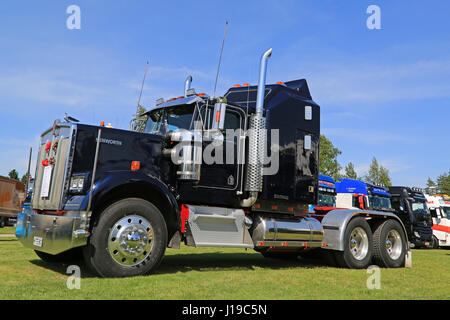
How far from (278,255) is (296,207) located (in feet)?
7.56

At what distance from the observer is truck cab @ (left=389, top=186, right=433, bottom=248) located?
19625mm

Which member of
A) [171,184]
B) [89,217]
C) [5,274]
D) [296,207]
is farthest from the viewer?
[296,207]

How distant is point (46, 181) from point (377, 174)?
192 feet

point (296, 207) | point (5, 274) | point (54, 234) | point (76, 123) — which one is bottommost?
point (5, 274)

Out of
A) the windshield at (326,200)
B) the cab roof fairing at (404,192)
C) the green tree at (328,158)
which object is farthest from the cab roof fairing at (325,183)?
the green tree at (328,158)

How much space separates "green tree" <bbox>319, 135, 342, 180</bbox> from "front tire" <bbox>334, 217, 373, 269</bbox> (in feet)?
95.2

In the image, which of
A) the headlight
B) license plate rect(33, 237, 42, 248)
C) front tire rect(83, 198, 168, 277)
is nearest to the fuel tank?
front tire rect(83, 198, 168, 277)

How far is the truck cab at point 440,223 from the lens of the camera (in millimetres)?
22781

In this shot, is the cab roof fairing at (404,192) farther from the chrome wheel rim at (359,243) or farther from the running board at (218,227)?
the running board at (218,227)

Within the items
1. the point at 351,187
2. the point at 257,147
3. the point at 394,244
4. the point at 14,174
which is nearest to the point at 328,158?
the point at 351,187

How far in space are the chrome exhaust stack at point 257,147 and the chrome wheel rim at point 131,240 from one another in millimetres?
2367

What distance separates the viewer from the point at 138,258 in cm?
612
